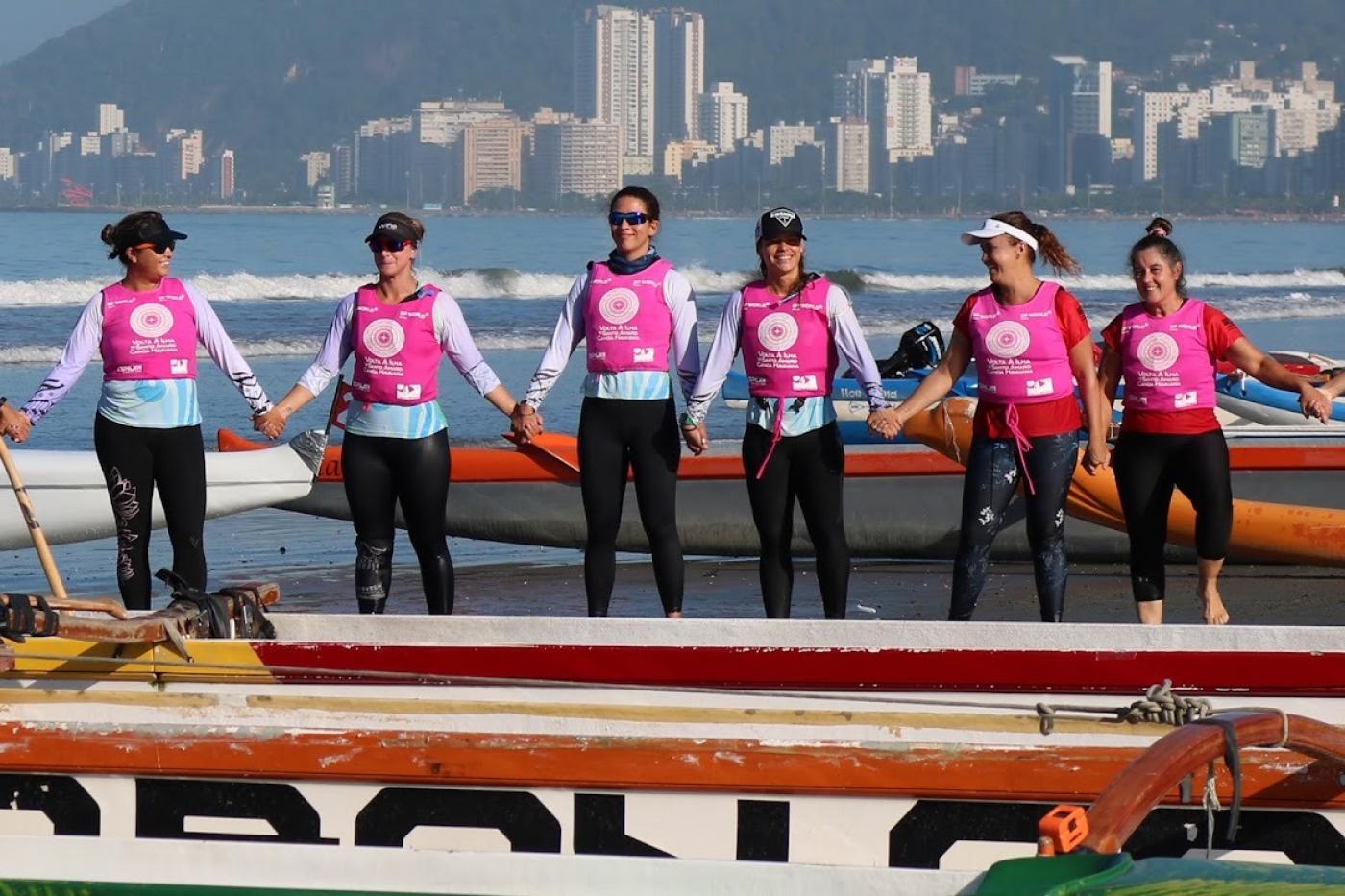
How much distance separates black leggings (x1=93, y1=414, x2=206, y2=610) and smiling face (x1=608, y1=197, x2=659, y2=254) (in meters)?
1.79

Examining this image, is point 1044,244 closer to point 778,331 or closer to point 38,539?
point 778,331

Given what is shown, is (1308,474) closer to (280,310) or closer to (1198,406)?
(1198,406)

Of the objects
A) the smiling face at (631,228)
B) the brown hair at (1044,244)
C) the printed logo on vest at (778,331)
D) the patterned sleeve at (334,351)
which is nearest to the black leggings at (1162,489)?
the brown hair at (1044,244)

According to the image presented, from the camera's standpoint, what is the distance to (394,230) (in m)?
7.59

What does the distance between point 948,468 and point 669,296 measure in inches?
166

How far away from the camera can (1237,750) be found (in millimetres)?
4496

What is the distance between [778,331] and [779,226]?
1.30 ft

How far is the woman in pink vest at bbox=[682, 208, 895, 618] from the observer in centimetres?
763

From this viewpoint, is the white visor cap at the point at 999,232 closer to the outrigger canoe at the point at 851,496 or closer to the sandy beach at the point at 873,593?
the sandy beach at the point at 873,593

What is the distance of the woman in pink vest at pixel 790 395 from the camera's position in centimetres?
763

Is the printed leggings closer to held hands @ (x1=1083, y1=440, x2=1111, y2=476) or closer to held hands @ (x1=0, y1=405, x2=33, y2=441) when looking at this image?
held hands @ (x1=1083, y1=440, x2=1111, y2=476)

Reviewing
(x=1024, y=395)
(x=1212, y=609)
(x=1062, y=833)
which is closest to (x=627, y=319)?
(x=1024, y=395)

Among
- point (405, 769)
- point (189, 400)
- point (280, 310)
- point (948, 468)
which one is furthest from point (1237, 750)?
point (280, 310)

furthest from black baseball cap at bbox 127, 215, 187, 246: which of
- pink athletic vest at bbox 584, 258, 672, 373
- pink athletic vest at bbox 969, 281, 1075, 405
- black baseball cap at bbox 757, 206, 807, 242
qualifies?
pink athletic vest at bbox 969, 281, 1075, 405
